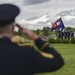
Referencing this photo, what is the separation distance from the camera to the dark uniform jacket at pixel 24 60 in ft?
9.04

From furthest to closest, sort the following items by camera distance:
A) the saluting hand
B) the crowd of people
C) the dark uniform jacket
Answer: the crowd of people < the saluting hand < the dark uniform jacket

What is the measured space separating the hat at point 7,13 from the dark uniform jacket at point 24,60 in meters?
0.15

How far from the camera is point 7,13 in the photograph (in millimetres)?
2883

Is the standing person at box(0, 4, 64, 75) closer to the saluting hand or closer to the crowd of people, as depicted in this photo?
the saluting hand

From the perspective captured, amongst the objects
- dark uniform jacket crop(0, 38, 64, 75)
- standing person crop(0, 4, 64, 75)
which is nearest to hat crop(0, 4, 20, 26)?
standing person crop(0, 4, 64, 75)

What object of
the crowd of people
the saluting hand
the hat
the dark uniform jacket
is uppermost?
the hat

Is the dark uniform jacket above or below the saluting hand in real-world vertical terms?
below

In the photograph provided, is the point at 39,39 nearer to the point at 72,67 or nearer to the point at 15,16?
the point at 15,16

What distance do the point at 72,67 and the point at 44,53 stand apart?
10279mm

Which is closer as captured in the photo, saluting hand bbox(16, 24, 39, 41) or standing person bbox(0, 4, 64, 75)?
standing person bbox(0, 4, 64, 75)

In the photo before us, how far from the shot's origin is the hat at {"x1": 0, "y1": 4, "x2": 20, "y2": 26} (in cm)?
285

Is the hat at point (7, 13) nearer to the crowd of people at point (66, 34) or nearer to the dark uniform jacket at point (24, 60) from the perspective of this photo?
the dark uniform jacket at point (24, 60)

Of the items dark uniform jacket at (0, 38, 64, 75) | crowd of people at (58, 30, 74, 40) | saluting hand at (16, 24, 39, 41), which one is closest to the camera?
dark uniform jacket at (0, 38, 64, 75)

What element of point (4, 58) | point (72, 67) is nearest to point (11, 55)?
point (4, 58)
